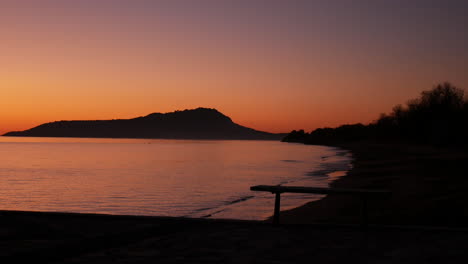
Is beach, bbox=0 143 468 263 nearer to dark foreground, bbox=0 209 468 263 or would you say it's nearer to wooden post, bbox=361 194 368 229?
dark foreground, bbox=0 209 468 263

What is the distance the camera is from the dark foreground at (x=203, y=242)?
7.52m

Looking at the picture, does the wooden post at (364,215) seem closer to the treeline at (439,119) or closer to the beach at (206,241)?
the beach at (206,241)

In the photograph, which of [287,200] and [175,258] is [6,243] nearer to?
[175,258]

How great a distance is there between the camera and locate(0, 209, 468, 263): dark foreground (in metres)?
7.52

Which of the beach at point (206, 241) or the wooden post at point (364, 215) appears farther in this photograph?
the wooden post at point (364, 215)

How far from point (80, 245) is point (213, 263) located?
2432 millimetres

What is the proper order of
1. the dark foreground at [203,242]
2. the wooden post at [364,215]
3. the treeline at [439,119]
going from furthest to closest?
the treeline at [439,119] → the wooden post at [364,215] → the dark foreground at [203,242]

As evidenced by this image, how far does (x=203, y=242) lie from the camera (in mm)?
8672

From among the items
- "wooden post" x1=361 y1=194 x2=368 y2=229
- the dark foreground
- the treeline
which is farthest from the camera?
the treeline

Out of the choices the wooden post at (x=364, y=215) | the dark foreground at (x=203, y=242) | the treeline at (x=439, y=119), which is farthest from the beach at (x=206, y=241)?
the treeline at (x=439, y=119)

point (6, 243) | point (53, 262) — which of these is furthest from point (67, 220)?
point (53, 262)

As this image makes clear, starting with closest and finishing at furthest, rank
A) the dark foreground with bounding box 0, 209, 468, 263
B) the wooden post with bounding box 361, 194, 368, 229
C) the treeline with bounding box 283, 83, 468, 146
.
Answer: the dark foreground with bounding box 0, 209, 468, 263, the wooden post with bounding box 361, 194, 368, 229, the treeline with bounding box 283, 83, 468, 146

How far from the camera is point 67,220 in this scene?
34.0ft

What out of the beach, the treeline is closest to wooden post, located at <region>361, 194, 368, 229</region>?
the beach
